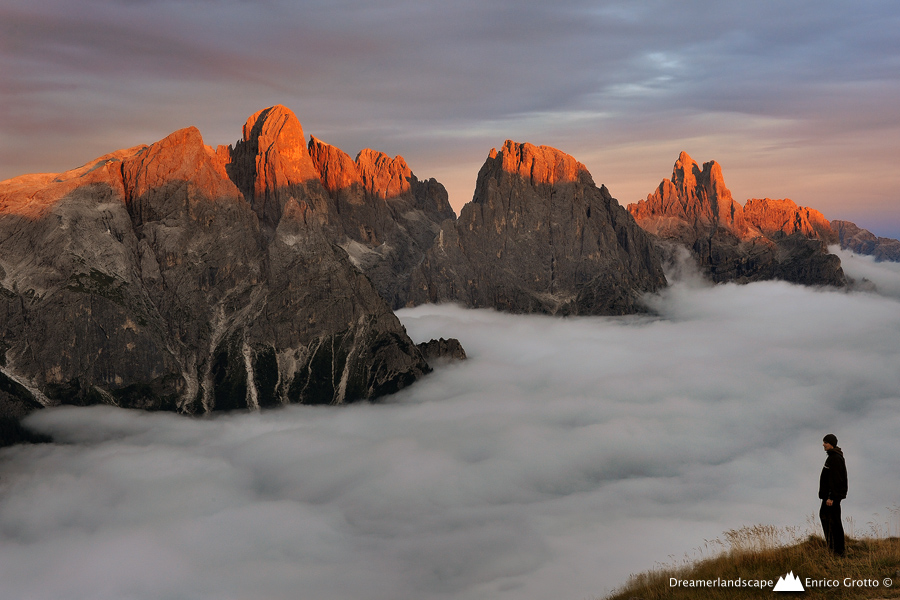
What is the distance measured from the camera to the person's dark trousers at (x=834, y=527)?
109 feet

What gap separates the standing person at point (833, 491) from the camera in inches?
1291

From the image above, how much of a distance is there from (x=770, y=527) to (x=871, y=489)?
199m

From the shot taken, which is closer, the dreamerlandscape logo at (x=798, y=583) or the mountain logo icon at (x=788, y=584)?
the dreamerlandscape logo at (x=798, y=583)

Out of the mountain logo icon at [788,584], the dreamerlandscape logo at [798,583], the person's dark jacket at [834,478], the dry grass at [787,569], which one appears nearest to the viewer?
the dreamerlandscape logo at [798,583]

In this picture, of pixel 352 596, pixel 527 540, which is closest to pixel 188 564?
pixel 352 596

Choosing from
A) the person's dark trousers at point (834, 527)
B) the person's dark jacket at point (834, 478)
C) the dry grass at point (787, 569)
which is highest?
the person's dark jacket at point (834, 478)

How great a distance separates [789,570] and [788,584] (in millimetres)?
1699

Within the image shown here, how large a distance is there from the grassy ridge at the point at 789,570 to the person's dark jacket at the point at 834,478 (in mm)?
3491

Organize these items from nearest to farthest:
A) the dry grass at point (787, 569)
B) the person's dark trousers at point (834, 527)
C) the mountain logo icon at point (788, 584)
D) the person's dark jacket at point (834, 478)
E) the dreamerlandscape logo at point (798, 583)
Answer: the dreamerlandscape logo at point (798, 583) → the dry grass at point (787, 569) → the mountain logo icon at point (788, 584) → the person's dark jacket at point (834, 478) → the person's dark trousers at point (834, 527)

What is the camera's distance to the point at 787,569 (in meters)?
32.2

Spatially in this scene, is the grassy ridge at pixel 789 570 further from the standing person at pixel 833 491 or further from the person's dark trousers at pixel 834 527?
the standing person at pixel 833 491

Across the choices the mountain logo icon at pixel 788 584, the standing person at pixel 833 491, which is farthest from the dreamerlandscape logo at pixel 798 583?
the standing person at pixel 833 491

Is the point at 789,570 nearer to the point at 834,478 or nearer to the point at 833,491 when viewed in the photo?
the point at 833,491

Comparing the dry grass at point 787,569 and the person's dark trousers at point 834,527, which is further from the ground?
the person's dark trousers at point 834,527
